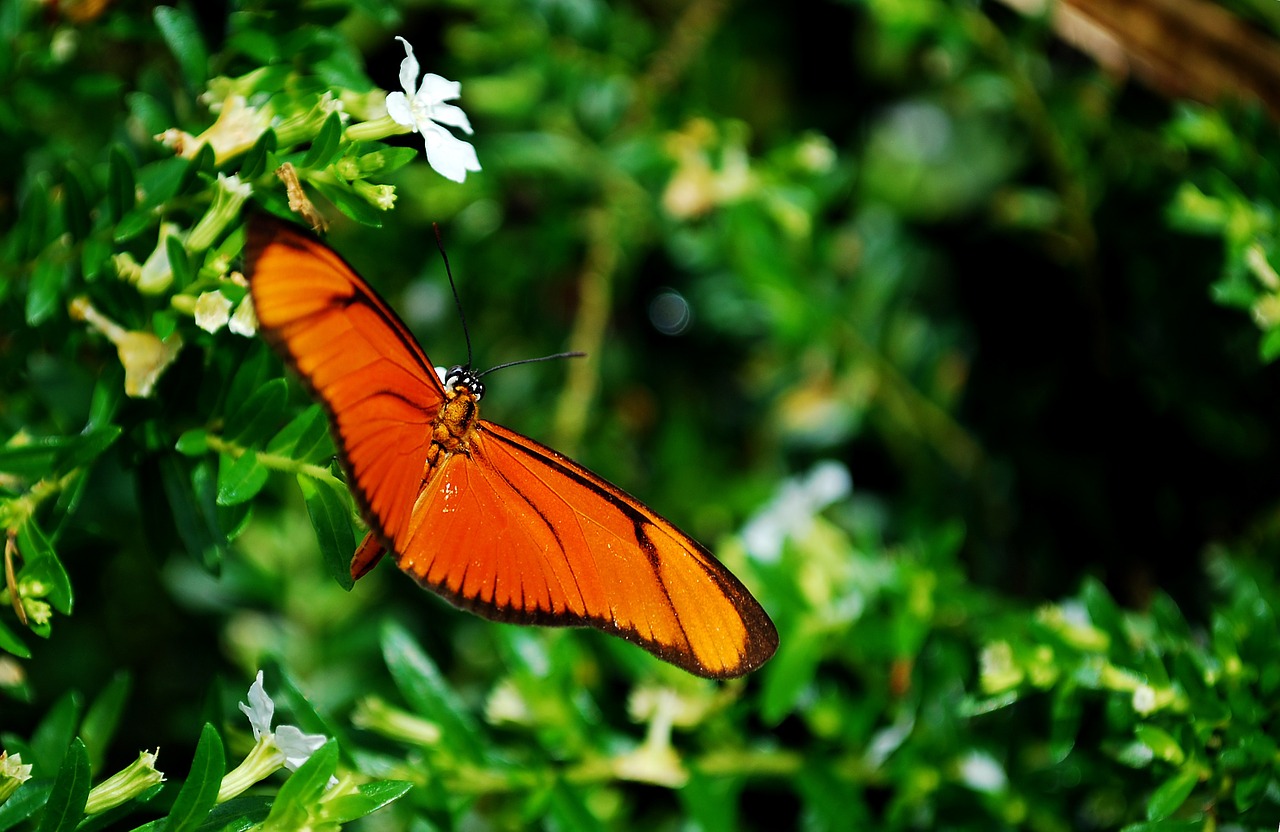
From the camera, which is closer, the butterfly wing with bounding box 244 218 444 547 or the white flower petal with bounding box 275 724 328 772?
the butterfly wing with bounding box 244 218 444 547

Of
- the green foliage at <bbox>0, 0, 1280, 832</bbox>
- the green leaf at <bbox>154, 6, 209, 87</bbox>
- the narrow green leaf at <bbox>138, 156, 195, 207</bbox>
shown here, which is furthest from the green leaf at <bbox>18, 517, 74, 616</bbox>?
the green leaf at <bbox>154, 6, 209, 87</bbox>

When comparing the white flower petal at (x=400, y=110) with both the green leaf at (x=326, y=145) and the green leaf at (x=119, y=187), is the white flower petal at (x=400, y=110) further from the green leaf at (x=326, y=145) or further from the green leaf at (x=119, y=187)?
the green leaf at (x=119, y=187)

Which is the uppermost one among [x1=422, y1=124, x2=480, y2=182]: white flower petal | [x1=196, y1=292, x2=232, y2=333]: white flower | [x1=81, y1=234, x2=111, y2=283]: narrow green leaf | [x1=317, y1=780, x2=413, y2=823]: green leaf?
[x1=422, y1=124, x2=480, y2=182]: white flower petal

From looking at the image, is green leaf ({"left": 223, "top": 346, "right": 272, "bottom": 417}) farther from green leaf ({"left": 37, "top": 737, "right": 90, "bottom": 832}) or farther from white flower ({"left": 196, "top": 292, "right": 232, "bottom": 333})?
green leaf ({"left": 37, "top": 737, "right": 90, "bottom": 832})

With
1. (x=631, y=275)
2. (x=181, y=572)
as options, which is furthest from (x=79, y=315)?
(x=631, y=275)

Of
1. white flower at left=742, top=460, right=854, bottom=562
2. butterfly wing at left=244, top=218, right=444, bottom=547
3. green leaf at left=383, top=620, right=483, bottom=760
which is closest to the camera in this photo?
butterfly wing at left=244, top=218, right=444, bottom=547

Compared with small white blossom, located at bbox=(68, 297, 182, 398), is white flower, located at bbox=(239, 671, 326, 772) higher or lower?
lower

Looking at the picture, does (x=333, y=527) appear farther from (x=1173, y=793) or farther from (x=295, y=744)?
(x=1173, y=793)

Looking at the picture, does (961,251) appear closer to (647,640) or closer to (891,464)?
(891,464)
